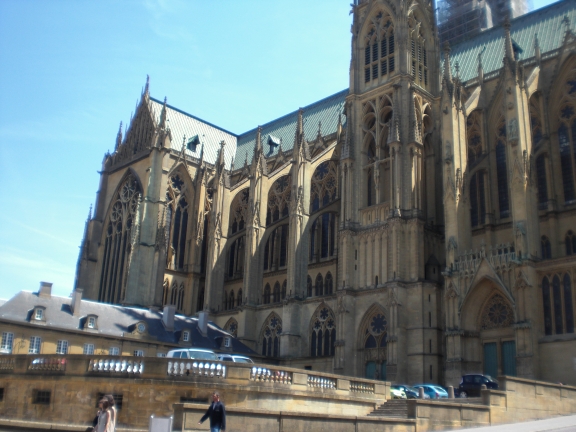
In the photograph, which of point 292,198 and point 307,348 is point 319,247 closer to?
point 292,198

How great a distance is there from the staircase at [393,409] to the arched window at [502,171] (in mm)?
18301

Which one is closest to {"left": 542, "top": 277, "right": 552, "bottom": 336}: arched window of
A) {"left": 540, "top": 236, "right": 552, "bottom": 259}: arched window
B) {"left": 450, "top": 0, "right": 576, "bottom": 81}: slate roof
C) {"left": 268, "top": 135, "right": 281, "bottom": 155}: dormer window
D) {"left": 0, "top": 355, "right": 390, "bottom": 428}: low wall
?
{"left": 540, "top": 236, "right": 552, "bottom": 259}: arched window

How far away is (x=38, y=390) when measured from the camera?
24.4m

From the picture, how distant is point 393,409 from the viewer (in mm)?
25781

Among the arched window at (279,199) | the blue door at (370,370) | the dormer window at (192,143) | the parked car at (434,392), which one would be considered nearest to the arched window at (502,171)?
the blue door at (370,370)

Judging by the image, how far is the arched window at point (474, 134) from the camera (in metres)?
43.6

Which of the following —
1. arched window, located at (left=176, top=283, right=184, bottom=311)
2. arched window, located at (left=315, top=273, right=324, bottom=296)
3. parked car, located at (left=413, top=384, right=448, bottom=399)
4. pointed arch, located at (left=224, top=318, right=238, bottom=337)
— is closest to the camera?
parked car, located at (left=413, top=384, right=448, bottom=399)

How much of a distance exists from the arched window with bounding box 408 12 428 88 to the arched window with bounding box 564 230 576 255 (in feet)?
49.7

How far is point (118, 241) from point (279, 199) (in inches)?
622

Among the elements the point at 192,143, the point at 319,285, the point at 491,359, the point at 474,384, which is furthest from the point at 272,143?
the point at 474,384

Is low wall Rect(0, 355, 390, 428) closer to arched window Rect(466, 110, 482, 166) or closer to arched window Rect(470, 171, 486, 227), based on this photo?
arched window Rect(470, 171, 486, 227)

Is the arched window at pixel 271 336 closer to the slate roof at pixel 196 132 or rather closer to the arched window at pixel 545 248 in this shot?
the arched window at pixel 545 248

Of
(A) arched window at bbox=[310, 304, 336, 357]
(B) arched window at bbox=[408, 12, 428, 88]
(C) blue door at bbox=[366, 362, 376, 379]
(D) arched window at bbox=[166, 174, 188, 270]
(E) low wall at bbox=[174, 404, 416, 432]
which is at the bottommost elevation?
(E) low wall at bbox=[174, 404, 416, 432]

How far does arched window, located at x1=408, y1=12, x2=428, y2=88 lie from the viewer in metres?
46.4
